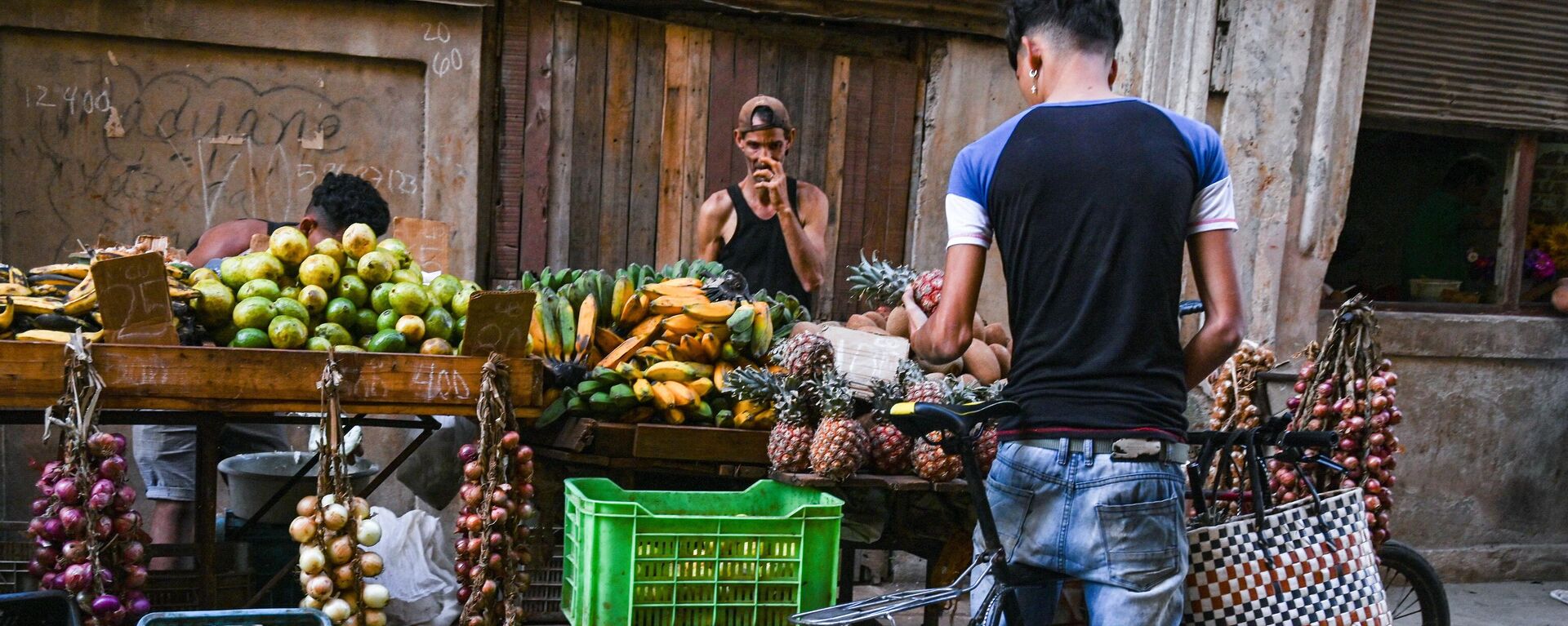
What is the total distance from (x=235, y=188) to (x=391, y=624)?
2552mm

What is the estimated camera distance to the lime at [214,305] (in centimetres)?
355

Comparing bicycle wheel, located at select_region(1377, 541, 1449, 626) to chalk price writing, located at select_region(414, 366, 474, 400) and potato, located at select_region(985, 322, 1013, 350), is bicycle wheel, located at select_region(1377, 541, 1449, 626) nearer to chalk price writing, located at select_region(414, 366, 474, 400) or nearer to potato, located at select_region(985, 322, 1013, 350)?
potato, located at select_region(985, 322, 1013, 350)

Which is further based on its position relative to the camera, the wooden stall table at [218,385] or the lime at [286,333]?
the lime at [286,333]

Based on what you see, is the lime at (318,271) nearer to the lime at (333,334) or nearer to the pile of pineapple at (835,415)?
the lime at (333,334)

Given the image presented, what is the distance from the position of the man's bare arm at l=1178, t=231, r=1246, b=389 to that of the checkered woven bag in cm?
50

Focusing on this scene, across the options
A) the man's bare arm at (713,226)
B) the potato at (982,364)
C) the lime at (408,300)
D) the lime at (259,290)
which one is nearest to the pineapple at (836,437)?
the potato at (982,364)

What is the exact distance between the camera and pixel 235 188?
582 cm

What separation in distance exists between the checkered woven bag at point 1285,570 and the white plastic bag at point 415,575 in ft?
8.79

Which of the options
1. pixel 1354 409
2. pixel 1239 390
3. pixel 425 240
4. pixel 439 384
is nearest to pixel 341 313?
pixel 439 384

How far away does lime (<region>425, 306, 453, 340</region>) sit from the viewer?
3676mm

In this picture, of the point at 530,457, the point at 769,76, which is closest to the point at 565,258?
the point at 769,76

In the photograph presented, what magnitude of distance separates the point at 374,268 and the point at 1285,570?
9.02 ft

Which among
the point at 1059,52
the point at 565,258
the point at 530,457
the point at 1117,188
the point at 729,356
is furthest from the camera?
the point at 565,258

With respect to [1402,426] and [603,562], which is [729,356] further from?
[1402,426]
